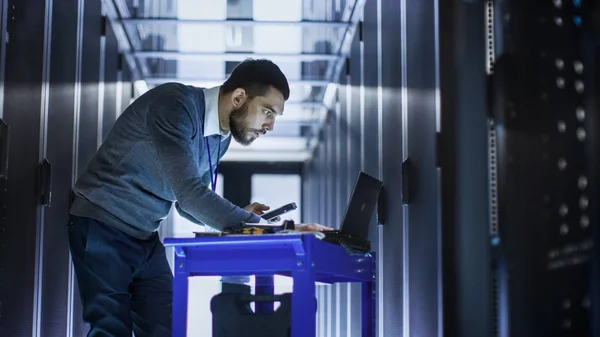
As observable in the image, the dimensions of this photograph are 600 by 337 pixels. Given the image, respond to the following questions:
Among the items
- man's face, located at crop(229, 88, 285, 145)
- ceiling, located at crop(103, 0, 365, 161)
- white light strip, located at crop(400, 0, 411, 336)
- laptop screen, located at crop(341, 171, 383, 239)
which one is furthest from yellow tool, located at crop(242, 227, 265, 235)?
ceiling, located at crop(103, 0, 365, 161)

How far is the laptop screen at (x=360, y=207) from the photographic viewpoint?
10.7 ft

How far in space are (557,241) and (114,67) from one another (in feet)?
12.7

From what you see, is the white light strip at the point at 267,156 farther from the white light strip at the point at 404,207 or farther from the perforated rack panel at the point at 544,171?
the perforated rack panel at the point at 544,171

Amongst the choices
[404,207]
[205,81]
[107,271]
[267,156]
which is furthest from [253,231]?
[267,156]

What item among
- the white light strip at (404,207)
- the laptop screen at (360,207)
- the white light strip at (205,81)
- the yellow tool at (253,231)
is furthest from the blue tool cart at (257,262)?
the white light strip at (205,81)

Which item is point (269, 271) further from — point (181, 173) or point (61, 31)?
point (61, 31)

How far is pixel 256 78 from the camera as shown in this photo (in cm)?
335

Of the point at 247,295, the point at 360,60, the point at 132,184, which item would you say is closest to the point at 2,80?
the point at 132,184

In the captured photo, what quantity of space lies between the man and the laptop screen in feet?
1.25

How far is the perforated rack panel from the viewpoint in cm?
261

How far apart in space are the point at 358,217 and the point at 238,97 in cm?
66

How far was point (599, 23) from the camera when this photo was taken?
273 centimetres

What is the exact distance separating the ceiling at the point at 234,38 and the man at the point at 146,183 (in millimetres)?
2084

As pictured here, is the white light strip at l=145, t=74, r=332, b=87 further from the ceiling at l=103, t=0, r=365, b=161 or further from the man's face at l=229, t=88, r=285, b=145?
the man's face at l=229, t=88, r=285, b=145
